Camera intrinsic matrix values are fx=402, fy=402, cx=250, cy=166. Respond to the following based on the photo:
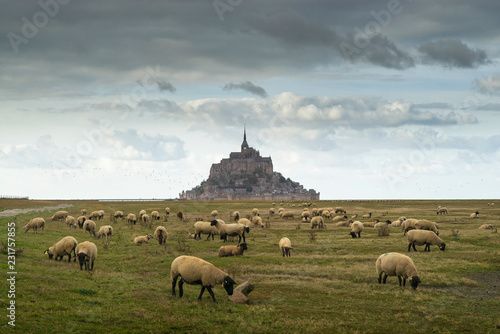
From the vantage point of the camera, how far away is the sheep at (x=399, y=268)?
18923 mm

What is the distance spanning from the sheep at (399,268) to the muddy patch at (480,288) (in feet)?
4.46

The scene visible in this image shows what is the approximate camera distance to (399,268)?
19422 mm

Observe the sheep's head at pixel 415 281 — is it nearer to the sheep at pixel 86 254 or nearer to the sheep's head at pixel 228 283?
the sheep's head at pixel 228 283

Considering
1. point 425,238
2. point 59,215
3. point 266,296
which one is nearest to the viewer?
point 266,296

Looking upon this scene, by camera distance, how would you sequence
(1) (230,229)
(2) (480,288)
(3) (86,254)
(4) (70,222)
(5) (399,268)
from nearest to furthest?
(5) (399,268), (2) (480,288), (3) (86,254), (1) (230,229), (4) (70,222)

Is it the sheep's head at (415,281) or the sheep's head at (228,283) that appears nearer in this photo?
the sheep's head at (228,283)

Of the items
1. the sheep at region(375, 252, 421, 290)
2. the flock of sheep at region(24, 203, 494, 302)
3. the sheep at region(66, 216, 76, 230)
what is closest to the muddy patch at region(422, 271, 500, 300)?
the sheep at region(375, 252, 421, 290)

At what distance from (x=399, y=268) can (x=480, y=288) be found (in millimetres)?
4247

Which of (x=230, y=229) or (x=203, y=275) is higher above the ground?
(x=230, y=229)

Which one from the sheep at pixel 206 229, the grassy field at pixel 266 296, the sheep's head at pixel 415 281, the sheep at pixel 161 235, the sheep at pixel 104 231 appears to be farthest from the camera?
the sheep at pixel 206 229

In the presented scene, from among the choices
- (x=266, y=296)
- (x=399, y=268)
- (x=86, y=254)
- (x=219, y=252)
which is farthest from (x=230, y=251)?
(x=399, y=268)

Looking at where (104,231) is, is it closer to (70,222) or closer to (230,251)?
(70,222)

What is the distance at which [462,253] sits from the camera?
28.4m

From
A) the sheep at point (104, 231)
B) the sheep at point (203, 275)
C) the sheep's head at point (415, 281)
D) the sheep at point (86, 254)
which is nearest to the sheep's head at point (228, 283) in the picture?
the sheep at point (203, 275)
